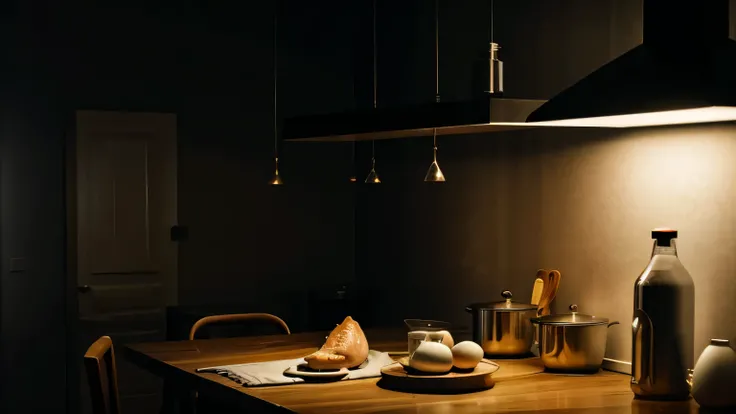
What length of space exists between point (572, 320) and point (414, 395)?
0.62 metres

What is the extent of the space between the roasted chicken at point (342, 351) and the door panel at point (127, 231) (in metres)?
2.57

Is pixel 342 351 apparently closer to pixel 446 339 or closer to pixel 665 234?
pixel 446 339

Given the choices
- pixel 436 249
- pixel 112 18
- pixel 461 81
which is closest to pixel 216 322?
pixel 436 249

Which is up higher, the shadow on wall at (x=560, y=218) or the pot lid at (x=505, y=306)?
the shadow on wall at (x=560, y=218)

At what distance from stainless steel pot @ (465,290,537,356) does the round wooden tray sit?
0.43m

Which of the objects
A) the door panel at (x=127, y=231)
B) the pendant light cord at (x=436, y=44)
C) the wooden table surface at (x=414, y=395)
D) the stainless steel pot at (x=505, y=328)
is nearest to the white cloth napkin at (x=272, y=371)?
the wooden table surface at (x=414, y=395)

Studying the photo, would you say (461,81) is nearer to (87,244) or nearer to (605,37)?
(605,37)

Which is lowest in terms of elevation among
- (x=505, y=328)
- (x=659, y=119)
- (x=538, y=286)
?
(x=505, y=328)

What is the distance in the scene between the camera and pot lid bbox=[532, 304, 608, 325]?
2986 mm

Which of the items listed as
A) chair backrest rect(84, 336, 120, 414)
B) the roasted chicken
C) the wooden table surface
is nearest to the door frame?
the wooden table surface

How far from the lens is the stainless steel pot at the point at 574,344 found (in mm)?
2959

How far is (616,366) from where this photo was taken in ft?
10.3

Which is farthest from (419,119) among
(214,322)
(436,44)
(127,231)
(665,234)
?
(127,231)

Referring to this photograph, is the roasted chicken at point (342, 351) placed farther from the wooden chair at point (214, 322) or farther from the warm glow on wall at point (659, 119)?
the warm glow on wall at point (659, 119)
